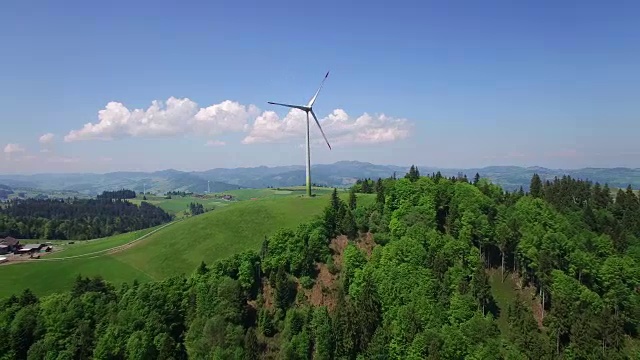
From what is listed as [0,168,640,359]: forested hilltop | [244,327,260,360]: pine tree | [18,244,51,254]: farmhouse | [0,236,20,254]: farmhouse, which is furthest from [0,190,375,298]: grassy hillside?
[244,327,260,360]: pine tree

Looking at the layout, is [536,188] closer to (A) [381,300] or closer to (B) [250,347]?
(A) [381,300]

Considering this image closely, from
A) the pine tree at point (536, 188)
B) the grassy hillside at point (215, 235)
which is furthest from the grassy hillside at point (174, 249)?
the pine tree at point (536, 188)

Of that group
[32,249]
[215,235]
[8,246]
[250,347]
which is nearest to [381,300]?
[250,347]

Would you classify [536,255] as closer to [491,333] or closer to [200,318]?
[491,333]

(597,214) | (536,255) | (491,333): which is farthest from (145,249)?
(597,214)

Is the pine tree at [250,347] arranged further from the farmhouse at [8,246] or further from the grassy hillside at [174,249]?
the farmhouse at [8,246]
